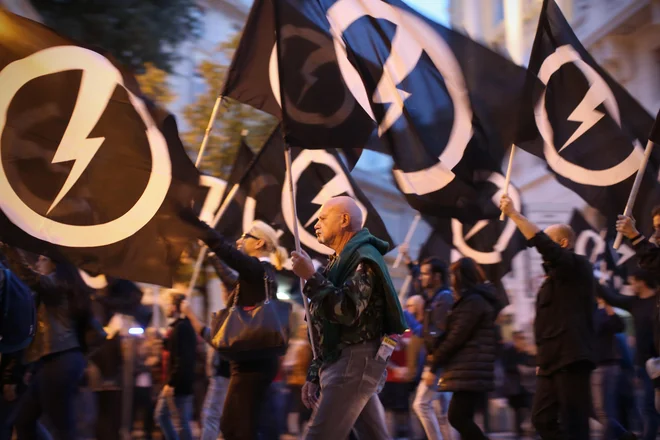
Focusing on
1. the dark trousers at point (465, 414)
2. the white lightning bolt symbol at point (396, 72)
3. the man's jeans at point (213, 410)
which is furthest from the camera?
the white lightning bolt symbol at point (396, 72)

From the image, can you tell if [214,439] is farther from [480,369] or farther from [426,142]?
[426,142]

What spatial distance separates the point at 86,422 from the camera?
1060 cm

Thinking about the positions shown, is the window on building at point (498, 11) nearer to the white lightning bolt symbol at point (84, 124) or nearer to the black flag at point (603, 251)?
the black flag at point (603, 251)

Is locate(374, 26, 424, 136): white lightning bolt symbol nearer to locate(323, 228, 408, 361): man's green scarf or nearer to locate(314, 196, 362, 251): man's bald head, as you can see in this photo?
locate(314, 196, 362, 251): man's bald head

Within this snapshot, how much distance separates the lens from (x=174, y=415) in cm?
888

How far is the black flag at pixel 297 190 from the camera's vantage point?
393 inches

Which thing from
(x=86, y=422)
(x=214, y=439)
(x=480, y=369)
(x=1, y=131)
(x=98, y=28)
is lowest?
(x=86, y=422)

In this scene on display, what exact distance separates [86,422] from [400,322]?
6665 millimetres

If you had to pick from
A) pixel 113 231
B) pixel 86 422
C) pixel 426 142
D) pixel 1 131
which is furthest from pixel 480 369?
pixel 86 422

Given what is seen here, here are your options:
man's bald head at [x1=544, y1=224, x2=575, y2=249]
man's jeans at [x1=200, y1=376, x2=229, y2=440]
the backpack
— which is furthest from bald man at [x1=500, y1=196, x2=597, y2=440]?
the backpack

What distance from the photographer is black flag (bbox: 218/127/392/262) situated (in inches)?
393

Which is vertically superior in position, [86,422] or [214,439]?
[214,439]

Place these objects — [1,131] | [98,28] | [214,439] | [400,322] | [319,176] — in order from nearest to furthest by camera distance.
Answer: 1. [400,322]
2. [1,131]
3. [214,439]
4. [319,176]
5. [98,28]

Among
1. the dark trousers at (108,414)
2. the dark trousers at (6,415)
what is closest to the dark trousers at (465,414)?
the dark trousers at (6,415)
